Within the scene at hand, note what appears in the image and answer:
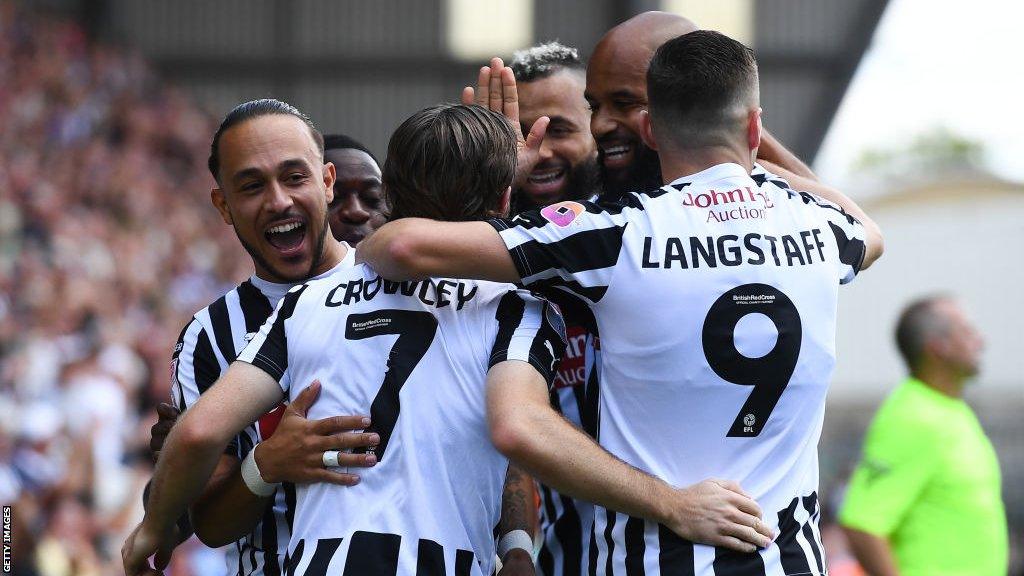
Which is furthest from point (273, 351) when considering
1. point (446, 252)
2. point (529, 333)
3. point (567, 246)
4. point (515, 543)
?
point (515, 543)

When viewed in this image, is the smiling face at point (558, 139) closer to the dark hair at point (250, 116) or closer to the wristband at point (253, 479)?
the dark hair at point (250, 116)

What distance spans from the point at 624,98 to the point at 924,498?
272 centimetres

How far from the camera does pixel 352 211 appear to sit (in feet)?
15.2

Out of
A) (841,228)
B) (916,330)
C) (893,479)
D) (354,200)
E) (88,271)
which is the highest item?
(841,228)

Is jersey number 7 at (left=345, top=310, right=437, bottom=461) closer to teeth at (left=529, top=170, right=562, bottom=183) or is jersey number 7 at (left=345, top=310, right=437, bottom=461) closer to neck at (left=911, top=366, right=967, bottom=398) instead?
teeth at (left=529, top=170, right=562, bottom=183)

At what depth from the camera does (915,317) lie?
20.2 feet

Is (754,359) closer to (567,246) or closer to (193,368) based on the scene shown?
(567,246)

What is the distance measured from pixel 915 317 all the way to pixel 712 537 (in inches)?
137

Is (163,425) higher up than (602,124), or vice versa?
(602,124)

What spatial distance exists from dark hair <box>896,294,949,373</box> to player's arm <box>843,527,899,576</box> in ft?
2.95

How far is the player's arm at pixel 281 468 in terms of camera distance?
306cm

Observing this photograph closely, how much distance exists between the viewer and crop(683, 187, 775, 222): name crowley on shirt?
3.12m

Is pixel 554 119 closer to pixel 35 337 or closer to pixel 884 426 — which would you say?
pixel 884 426

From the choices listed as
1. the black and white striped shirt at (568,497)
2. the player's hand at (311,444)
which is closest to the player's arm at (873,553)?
the black and white striped shirt at (568,497)
